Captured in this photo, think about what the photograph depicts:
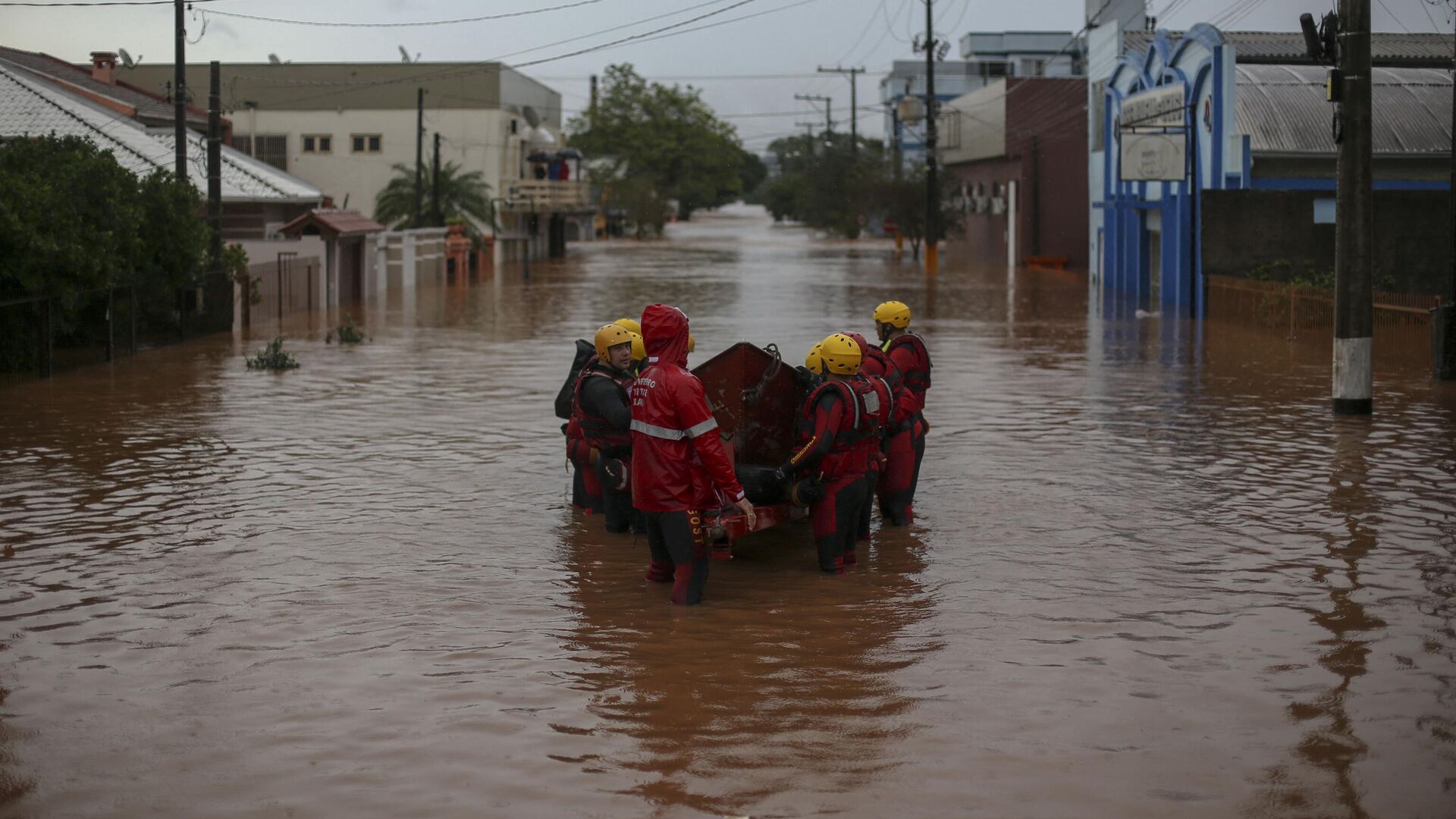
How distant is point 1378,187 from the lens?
1357 inches

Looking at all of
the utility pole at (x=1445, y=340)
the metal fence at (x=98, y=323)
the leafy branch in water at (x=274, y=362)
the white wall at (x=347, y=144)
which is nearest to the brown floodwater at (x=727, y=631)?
the utility pole at (x=1445, y=340)

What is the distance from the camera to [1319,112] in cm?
3459

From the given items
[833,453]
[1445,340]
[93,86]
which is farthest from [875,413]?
[93,86]

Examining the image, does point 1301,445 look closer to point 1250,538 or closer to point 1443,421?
point 1443,421

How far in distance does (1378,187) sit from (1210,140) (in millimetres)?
3649

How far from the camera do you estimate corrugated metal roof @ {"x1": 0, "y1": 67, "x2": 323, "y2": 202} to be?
3953 centimetres

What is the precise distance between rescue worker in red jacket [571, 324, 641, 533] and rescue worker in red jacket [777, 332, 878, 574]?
112 centimetres

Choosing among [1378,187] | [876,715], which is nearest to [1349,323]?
[876,715]

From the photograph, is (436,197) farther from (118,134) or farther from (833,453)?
(833,453)

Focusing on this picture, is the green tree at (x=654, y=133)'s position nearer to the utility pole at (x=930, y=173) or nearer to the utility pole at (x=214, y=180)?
the utility pole at (x=930, y=173)

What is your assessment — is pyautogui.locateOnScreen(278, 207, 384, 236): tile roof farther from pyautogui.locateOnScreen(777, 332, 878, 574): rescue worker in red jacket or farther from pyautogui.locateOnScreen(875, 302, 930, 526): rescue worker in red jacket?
pyautogui.locateOnScreen(777, 332, 878, 574): rescue worker in red jacket

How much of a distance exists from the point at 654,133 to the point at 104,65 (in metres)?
72.9

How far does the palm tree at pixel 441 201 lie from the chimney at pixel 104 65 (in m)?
11.6

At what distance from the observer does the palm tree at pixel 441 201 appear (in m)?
65.4
